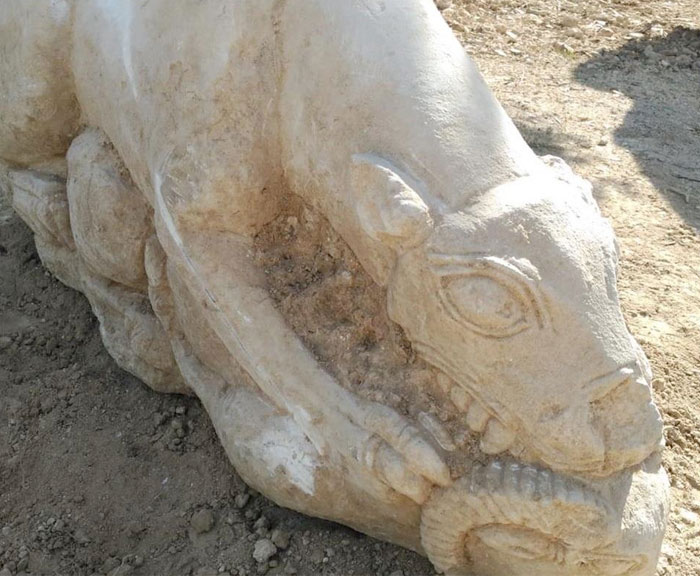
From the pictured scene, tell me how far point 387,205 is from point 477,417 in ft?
1.48

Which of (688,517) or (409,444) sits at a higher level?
(409,444)

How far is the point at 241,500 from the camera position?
2209 mm

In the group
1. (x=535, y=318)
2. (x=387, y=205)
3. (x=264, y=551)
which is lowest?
(x=264, y=551)

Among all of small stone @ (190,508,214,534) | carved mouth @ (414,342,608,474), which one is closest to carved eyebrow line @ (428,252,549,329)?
carved mouth @ (414,342,608,474)

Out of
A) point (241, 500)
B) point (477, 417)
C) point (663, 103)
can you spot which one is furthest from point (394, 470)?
point (663, 103)

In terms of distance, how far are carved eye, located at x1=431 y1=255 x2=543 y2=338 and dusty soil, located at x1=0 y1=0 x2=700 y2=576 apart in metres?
0.35

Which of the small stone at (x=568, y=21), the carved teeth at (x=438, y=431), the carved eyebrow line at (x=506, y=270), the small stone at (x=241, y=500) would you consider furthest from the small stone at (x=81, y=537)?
the small stone at (x=568, y=21)

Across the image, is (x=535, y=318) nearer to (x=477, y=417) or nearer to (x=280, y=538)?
(x=477, y=417)

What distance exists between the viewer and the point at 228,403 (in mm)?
2064

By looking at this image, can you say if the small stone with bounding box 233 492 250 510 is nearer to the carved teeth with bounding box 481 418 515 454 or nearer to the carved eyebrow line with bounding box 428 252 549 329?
the carved teeth with bounding box 481 418 515 454

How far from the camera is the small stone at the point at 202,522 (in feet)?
7.10

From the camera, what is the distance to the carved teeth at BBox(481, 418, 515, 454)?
1.69 meters

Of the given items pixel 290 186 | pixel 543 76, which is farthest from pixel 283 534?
pixel 543 76

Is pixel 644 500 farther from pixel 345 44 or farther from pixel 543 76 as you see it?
pixel 543 76
